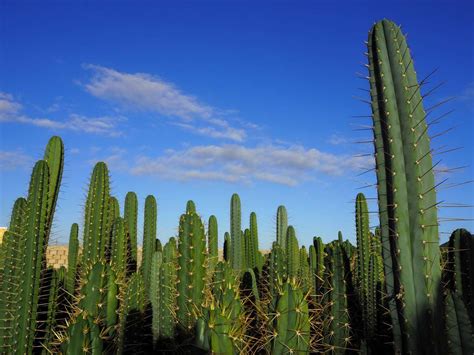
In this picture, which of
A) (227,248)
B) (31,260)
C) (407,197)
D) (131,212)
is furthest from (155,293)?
(227,248)

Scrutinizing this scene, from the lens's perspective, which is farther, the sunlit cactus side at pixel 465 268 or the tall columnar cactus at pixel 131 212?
the tall columnar cactus at pixel 131 212

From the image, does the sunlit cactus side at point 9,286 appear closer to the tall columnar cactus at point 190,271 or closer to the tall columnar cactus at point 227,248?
the tall columnar cactus at point 190,271

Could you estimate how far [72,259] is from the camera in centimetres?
855

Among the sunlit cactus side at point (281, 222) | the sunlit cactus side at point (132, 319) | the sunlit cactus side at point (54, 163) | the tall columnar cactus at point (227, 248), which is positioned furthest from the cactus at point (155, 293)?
the sunlit cactus side at point (281, 222)

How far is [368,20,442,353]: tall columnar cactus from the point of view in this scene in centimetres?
344

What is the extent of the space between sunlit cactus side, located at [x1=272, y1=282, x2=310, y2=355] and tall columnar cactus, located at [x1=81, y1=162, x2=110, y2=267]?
10.5 feet

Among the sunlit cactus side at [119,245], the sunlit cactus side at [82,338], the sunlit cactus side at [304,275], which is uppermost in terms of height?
the sunlit cactus side at [119,245]

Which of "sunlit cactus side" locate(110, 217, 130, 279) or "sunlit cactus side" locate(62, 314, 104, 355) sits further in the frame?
"sunlit cactus side" locate(110, 217, 130, 279)

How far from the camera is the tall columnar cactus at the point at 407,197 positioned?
3.44 m

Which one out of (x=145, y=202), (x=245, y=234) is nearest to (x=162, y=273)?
(x=145, y=202)

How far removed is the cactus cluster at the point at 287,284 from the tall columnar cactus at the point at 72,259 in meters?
0.04

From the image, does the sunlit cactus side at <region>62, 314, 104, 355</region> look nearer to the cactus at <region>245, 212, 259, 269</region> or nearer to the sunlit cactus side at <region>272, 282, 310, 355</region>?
the sunlit cactus side at <region>272, 282, 310, 355</region>

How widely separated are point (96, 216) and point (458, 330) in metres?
4.26

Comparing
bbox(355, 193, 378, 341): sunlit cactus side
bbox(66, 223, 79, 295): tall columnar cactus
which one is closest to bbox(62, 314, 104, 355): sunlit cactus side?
bbox(355, 193, 378, 341): sunlit cactus side
